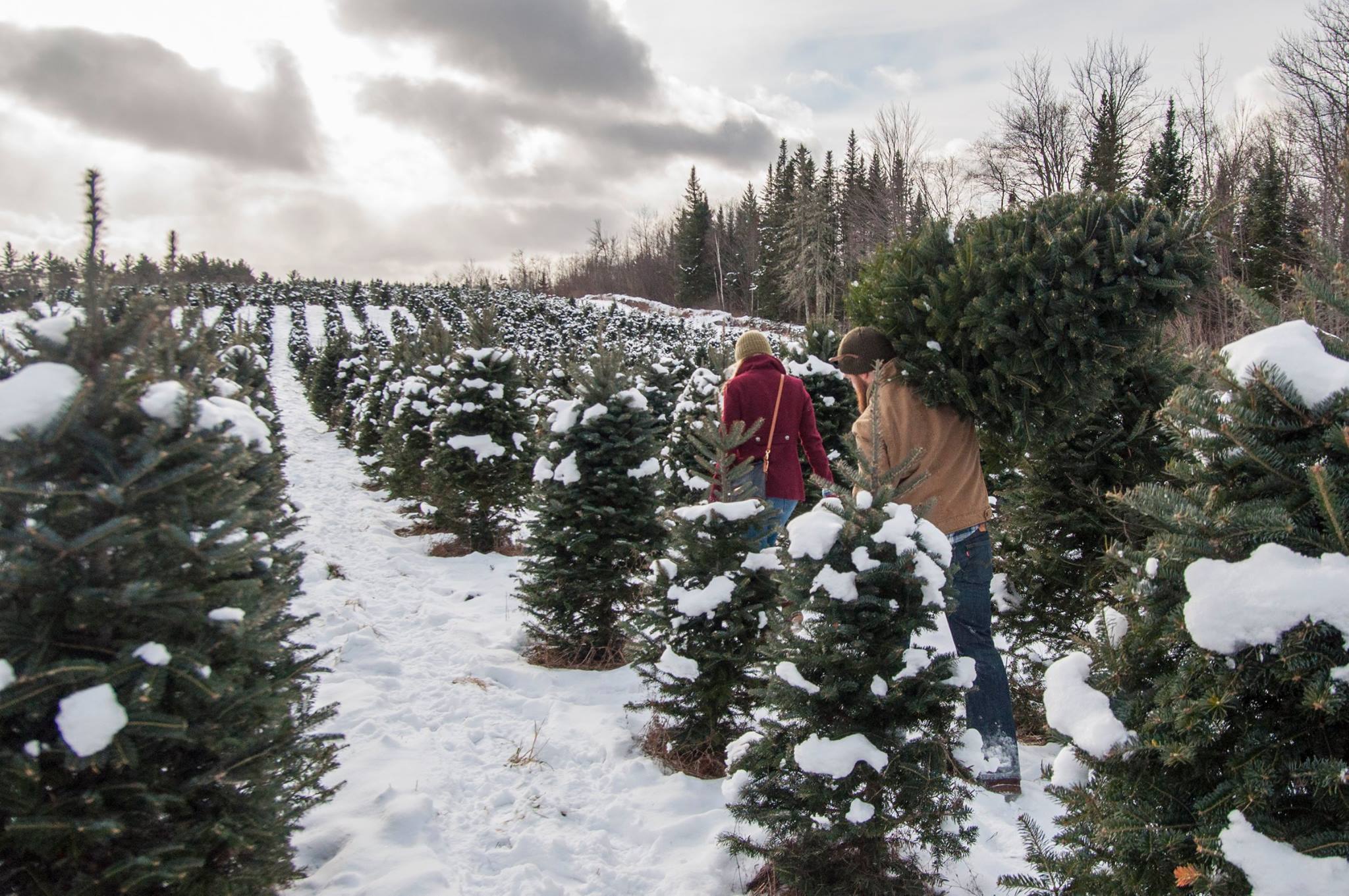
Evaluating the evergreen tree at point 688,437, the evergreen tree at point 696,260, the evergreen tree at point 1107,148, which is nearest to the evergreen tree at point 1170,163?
the evergreen tree at point 1107,148

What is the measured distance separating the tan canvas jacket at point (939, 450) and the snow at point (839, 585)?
98cm

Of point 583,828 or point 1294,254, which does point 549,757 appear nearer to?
point 583,828

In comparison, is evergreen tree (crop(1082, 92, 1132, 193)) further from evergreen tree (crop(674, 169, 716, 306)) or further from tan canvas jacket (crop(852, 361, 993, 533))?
evergreen tree (crop(674, 169, 716, 306))

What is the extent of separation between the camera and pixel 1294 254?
79.2 feet

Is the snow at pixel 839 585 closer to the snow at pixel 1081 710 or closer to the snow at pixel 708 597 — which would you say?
the snow at pixel 1081 710

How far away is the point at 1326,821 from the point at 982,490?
7.13 feet

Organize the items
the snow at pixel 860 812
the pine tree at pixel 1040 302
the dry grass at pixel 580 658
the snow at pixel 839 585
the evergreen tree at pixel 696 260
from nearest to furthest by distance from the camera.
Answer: the snow at pixel 860 812
the snow at pixel 839 585
the pine tree at pixel 1040 302
the dry grass at pixel 580 658
the evergreen tree at pixel 696 260

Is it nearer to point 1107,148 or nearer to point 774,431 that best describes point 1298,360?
point 774,431

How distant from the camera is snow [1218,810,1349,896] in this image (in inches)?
51.6

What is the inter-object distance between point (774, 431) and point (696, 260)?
190 ft

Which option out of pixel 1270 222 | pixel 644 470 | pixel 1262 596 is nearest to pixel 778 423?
pixel 644 470

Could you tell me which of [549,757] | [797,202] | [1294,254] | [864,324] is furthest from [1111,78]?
[549,757]

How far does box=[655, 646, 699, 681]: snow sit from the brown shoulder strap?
1.58 metres

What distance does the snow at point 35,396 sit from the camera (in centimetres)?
179
